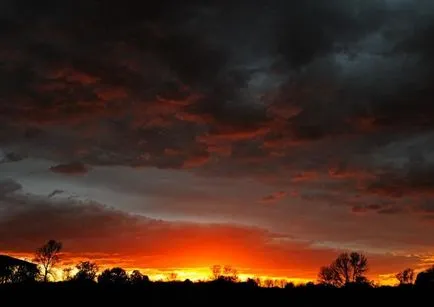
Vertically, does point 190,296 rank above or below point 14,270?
below

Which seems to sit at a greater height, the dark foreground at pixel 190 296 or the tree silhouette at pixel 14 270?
the tree silhouette at pixel 14 270

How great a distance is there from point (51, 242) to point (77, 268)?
10492 millimetres

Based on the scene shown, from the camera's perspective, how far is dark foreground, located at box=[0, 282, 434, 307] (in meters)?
47.7

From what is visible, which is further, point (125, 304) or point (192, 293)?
point (192, 293)

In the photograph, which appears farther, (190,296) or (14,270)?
(14,270)

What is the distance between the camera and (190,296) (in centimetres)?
4925

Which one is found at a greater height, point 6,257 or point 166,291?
point 6,257

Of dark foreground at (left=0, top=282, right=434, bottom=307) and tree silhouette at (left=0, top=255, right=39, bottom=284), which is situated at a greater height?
tree silhouette at (left=0, top=255, right=39, bottom=284)

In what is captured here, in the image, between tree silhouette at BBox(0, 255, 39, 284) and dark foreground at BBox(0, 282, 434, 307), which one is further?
tree silhouette at BBox(0, 255, 39, 284)

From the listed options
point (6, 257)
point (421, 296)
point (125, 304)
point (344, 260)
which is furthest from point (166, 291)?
point (344, 260)

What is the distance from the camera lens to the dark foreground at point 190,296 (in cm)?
4766

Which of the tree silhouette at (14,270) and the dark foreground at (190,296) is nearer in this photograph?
the dark foreground at (190,296)

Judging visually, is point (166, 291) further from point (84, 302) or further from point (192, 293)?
point (84, 302)

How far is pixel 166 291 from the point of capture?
51.5 metres
